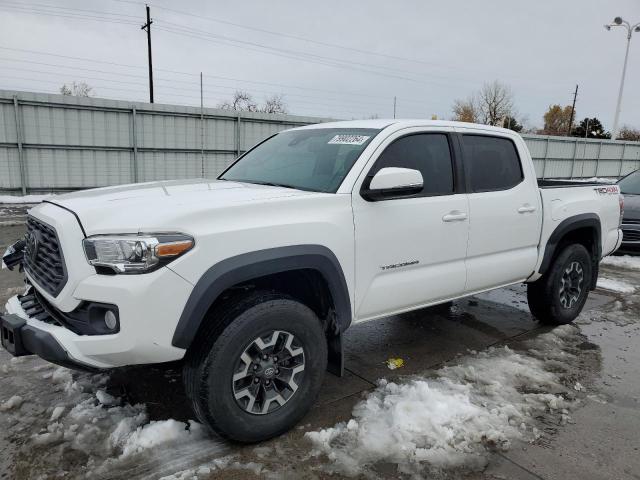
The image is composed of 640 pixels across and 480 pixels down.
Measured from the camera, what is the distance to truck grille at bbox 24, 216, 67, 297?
258 centimetres

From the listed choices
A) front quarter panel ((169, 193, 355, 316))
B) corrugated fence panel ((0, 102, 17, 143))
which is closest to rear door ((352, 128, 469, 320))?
front quarter panel ((169, 193, 355, 316))

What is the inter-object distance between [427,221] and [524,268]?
1.46m

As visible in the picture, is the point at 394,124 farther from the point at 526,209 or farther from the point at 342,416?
the point at 342,416

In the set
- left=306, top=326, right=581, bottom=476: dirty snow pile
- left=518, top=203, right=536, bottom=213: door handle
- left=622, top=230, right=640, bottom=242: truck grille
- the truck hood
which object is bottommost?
left=306, top=326, right=581, bottom=476: dirty snow pile

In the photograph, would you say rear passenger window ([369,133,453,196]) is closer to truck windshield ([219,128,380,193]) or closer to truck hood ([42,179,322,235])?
truck windshield ([219,128,380,193])

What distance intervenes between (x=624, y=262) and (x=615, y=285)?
1768mm

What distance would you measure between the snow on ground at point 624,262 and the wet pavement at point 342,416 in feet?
11.8

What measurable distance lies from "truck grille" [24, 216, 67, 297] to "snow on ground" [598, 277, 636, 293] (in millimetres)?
6625

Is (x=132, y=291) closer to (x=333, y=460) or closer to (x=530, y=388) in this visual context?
(x=333, y=460)

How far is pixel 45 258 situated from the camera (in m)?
2.77

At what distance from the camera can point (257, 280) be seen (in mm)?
2932

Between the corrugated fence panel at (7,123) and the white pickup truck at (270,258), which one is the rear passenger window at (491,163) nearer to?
the white pickup truck at (270,258)

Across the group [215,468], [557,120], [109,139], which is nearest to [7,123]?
[109,139]

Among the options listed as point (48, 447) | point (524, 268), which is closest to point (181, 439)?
point (48, 447)
